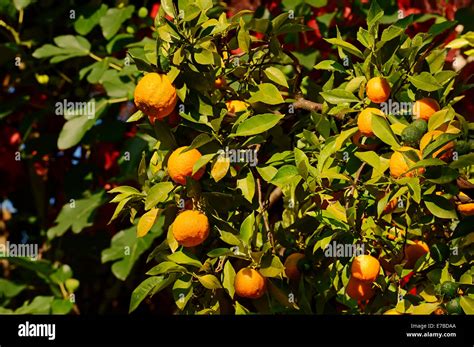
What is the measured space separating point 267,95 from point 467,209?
16.0 inches

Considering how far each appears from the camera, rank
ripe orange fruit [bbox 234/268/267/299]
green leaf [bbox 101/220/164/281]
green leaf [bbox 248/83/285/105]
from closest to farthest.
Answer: ripe orange fruit [bbox 234/268/267/299] < green leaf [bbox 248/83/285/105] < green leaf [bbox 101/220/164/281]

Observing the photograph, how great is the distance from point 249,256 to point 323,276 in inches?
8.1

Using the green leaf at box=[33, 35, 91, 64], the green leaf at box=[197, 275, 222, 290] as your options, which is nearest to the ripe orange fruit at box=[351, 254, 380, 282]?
the green leaf at box=[197, 275, 222, 290]

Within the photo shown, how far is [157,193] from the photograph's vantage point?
1.39 metres

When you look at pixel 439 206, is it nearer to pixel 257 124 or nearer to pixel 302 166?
pixel 302 166

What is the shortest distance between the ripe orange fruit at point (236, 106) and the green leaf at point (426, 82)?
307mm

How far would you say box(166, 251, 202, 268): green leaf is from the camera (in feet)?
4.49

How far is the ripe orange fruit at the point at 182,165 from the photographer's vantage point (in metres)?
1.36

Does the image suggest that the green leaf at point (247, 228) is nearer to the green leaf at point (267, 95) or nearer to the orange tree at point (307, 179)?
the orange tree at point (307, 179)

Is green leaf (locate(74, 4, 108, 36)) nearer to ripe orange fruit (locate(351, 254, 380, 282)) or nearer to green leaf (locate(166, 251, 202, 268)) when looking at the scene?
green leaf (locate(166, 251, 202, 268))

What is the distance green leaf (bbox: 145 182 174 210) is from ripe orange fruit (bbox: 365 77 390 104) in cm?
38

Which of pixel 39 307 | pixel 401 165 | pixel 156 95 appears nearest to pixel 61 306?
pixel 39 307

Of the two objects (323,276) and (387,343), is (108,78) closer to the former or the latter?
(323,276)

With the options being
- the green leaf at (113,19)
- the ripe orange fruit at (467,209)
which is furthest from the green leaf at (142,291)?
the green leaf at (113,19)
